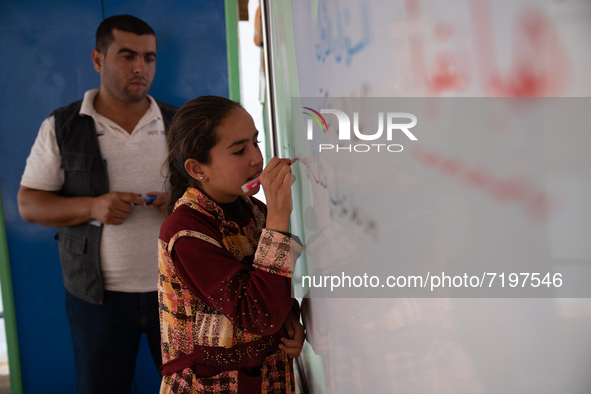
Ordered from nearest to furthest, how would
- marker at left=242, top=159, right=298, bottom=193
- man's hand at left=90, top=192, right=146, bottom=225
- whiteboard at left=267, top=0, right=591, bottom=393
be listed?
whiteboard at left=267, top=0, right=591, bottom=393
marker at left=242, top=159, right=298, bottom=193
man's hand at left=90, top=192, right=146, bottom=225

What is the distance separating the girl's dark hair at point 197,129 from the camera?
0.87 metres

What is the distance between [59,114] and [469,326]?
1607mm

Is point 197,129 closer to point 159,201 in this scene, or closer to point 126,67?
point 159,201

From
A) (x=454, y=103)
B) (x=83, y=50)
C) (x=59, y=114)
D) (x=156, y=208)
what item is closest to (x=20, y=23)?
(x=83, y=50)

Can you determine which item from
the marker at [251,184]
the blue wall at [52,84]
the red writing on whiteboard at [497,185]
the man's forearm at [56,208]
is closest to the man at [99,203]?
the man's forearm at [56,208]

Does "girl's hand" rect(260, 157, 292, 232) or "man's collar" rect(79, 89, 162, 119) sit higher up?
"man's collar" rect(79, 89, 162, 119)

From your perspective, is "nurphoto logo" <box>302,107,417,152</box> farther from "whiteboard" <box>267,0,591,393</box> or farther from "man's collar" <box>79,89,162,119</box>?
"man's collar" <box>79,89,162,119</box>

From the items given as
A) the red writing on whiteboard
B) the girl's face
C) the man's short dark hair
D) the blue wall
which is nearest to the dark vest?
the man's short dark hair

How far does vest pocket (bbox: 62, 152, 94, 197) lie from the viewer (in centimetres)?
145

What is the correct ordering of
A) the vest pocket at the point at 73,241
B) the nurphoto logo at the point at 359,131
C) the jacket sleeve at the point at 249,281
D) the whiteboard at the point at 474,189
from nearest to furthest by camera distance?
the whiteboard at the point at 474,189, the nurphoto logo at the point at 359,131, the jacket sleeve at the point at 249,281, the vest pocket at the point at 73,241

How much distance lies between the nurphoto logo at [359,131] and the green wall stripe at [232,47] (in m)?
1.38

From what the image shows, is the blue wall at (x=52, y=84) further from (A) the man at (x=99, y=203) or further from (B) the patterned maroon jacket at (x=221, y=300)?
(B) the patterned maroon jacket at (x=221, y=300)

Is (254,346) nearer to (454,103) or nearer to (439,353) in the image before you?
(439,353)

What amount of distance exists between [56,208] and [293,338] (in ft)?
3.24
